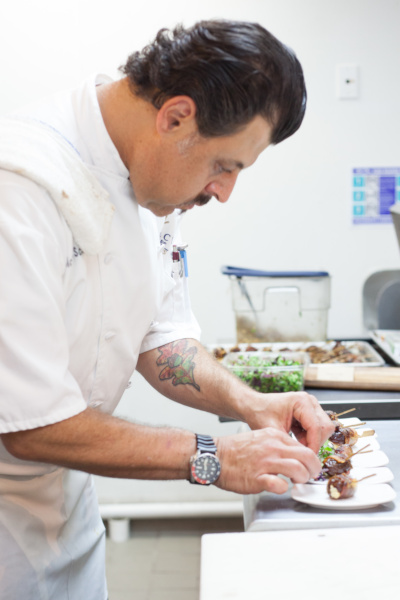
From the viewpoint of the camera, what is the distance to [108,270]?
124cm

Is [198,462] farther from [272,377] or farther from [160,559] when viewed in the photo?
[160,559]

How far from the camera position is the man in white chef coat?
1012 millimetres

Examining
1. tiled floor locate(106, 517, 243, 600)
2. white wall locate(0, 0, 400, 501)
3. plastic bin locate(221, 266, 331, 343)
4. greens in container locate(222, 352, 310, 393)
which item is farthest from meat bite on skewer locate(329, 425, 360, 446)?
tiled floor locate(106, 517, 243, 600)

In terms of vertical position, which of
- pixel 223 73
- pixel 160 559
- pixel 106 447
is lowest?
pixel 160 559

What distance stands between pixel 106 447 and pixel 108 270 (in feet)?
1.10

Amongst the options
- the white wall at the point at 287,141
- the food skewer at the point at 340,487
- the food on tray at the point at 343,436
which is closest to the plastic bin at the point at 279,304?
the white wall at the point at 287,141

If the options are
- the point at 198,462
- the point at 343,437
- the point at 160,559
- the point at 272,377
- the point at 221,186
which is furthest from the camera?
the point at 160,559

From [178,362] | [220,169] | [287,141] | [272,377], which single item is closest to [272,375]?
[272,377]

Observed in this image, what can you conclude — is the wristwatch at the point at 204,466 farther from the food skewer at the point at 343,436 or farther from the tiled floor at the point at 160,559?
the tiled floor at the point at 160,559

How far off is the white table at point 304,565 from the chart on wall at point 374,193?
2.14 m

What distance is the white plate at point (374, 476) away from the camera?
1.24 m

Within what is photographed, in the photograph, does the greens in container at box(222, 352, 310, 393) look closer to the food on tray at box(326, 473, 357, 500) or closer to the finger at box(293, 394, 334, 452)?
the finger at box(293, 394, 334, 452)

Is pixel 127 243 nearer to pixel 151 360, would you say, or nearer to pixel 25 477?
pixel 151 360

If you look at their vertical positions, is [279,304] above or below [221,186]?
below
